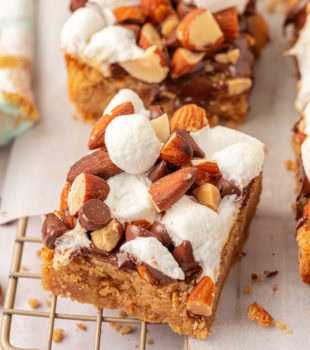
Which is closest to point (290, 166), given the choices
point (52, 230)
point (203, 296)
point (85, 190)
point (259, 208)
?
point (259, 208)

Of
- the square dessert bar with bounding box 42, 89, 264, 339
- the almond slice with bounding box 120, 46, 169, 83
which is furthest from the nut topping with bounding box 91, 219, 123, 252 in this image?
the almond slice with bounding box 120, 46, 169, 83

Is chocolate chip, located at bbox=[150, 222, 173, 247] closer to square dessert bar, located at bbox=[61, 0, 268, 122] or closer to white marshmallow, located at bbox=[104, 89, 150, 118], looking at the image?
white marshmallow, located at bbox=[104, 89, 150, 118]

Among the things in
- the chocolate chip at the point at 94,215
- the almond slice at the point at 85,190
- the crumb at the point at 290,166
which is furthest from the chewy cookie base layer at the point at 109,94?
the chocolate chip at the point at 94,215

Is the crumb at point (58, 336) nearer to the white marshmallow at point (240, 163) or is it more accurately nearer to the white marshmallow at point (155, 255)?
the white marshmallow at point (155, 255)

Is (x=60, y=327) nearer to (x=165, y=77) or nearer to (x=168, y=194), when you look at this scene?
(x=168, y=194)

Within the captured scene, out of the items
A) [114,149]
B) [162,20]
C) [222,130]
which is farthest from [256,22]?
[114,149]

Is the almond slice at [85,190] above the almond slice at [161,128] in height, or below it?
below

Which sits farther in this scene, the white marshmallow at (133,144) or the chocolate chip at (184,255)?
the white marshmallow at (133,144)
